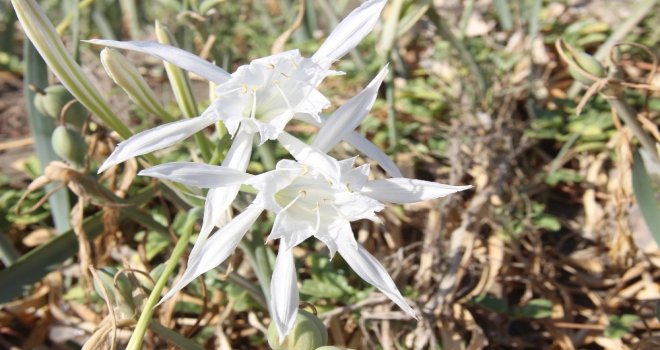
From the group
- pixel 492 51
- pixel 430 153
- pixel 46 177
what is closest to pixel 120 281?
pixel 46 177

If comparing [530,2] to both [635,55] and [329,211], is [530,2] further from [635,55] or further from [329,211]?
[329,211]

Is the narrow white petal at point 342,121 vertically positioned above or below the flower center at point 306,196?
above

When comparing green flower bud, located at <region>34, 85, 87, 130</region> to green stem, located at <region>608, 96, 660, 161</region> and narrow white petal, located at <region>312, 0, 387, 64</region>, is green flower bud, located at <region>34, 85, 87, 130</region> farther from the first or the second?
green stem, located at <region>608, 96, 660, 161</region>

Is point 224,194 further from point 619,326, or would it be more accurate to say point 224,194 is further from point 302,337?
point 619,326

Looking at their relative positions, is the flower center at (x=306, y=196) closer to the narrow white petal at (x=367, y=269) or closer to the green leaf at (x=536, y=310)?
the narrow white petal at (x=367, y=269)

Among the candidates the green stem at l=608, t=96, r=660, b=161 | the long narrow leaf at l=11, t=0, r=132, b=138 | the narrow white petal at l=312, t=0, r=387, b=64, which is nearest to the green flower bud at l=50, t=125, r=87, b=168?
the long narrow leaf at l=11, t=0, r=132, b=138

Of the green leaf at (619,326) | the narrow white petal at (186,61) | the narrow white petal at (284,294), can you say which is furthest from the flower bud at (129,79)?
the green leaf at (619,326)

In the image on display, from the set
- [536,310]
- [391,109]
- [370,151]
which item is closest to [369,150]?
[370,151]
